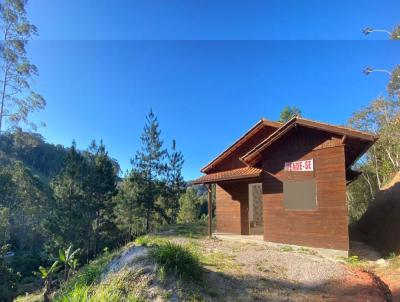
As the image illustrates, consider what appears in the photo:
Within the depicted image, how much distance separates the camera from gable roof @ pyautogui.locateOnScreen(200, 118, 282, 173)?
15.8 meters

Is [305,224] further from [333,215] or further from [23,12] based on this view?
[23,12]

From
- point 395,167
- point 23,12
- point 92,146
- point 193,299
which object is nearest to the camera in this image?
point 193,299

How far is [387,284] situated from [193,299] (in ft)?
16.5

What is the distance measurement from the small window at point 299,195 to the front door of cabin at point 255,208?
13.8 ft

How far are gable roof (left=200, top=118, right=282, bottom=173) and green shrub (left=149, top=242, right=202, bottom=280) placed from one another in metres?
9.90

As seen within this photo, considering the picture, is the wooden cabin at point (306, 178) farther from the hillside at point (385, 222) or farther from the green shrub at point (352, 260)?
the hillside at point (385, 222)

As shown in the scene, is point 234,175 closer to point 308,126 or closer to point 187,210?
point 308,126

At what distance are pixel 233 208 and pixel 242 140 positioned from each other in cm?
378

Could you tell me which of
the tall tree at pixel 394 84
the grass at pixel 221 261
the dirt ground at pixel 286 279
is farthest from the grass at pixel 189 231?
the tall tree at pixel 394 84

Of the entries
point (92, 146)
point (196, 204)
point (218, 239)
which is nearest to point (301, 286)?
point (218, 239)

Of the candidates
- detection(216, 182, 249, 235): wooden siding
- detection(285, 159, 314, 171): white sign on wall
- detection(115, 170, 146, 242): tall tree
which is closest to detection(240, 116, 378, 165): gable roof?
detection(285, 159, 314, 171): white sign on wall

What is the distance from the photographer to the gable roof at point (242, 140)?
51.9 ft

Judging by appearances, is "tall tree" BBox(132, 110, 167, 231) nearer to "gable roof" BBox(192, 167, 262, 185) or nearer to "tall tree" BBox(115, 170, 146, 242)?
"tall tree" BBox(115, 170, 146, 242)

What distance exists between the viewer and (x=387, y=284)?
7.39 meters
